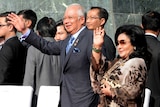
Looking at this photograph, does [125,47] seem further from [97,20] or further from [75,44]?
[97,20]

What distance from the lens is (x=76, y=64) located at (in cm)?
469

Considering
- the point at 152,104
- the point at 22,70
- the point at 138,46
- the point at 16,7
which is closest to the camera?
the point at 138,46

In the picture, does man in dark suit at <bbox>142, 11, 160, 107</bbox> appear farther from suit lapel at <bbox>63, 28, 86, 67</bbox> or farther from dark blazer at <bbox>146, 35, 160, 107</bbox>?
suit lapel at <bbox>63, 28, 86, 67</bbox>

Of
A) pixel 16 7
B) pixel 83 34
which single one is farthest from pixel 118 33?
pixel 16 7

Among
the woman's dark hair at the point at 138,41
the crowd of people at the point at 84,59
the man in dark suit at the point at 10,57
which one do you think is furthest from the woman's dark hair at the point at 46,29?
the woman's dark hair at the point at 138,41

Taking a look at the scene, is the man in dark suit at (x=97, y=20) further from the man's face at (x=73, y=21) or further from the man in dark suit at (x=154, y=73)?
the man's face at (x=73, y=21)

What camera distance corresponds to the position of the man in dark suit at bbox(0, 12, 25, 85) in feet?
17.8

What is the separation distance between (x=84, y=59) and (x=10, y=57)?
3.50 feet

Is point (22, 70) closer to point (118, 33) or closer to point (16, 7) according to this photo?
point (118, 33)

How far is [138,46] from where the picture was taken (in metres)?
4.16

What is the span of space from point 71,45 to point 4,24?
1.13 metres

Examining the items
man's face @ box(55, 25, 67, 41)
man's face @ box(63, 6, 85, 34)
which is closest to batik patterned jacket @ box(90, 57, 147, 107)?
man's face @ box(63, 6, 85, 34)

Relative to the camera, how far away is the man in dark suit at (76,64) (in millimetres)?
4684

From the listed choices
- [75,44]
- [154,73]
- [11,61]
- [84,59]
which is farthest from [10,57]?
[154,73]
